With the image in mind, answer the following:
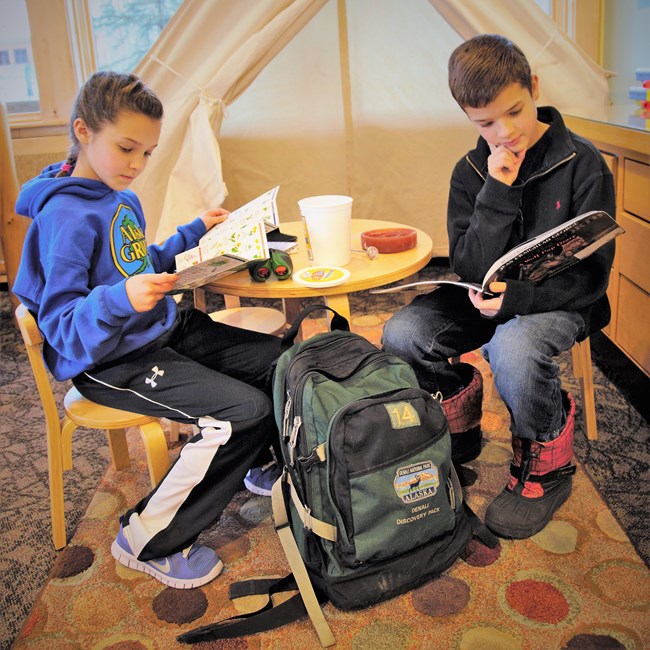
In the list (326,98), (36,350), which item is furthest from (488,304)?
(326,98)

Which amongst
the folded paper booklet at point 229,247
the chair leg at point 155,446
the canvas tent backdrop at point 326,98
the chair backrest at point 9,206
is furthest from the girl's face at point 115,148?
the chair backrest at point 9,206

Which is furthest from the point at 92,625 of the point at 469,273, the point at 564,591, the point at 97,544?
the point at 469,273

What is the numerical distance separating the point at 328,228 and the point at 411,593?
0.80m

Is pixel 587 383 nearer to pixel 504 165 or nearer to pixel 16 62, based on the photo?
pixel 504 165

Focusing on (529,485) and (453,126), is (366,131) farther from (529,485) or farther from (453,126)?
(529,485)

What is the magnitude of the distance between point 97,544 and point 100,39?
7.71ft

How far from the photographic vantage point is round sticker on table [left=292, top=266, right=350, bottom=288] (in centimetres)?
155

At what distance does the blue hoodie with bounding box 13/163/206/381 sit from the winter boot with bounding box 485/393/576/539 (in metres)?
0.82

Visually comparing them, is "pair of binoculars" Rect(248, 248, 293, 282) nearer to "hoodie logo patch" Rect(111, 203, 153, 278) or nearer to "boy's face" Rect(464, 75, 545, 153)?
"hoodie logo patch" Rect(111, 203, 153, 278)

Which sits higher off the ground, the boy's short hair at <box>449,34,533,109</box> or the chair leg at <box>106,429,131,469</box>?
the boy's short hair at <box>449,34,533,109</box>

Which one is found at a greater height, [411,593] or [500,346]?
[500,346]

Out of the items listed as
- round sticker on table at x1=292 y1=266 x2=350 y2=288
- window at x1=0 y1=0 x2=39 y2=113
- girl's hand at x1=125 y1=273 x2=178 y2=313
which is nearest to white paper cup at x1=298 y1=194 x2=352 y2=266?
round sticker on table at x1=292 y1=266 x2=350 y2=288

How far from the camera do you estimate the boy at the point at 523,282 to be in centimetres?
145

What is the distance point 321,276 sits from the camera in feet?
5.25
